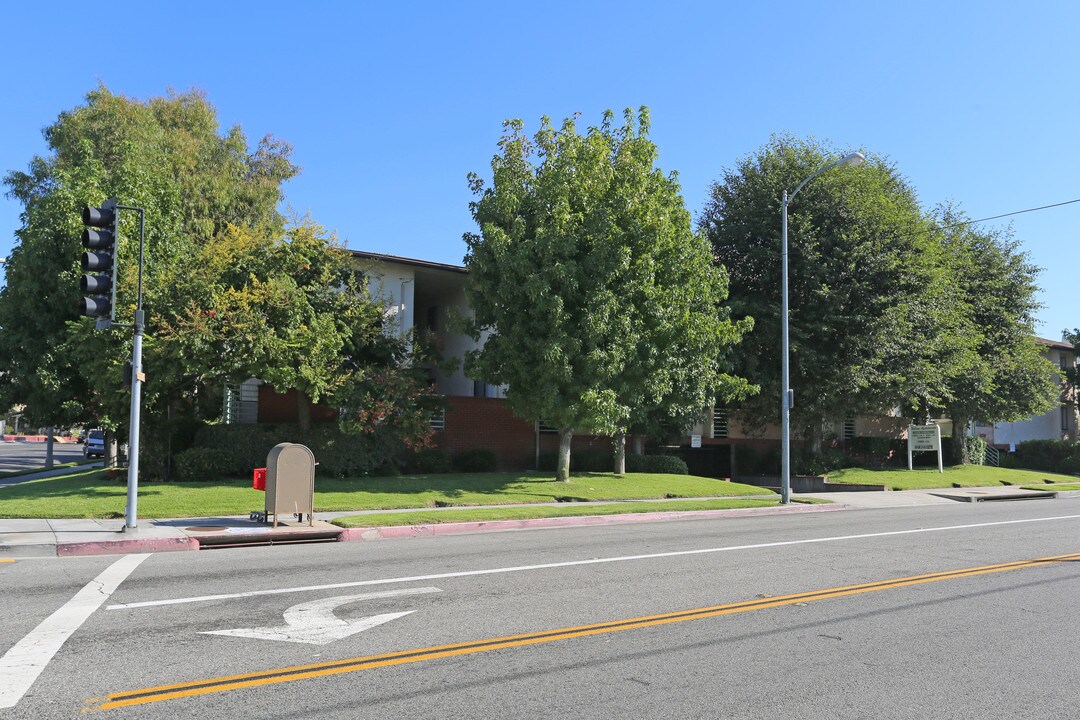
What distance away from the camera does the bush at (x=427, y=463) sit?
24.9 m

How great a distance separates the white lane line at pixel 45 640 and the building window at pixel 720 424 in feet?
92.6

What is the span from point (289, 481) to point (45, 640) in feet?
25.8

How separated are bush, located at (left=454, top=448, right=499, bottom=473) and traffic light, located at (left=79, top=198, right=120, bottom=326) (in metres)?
15.0

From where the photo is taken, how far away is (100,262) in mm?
12109

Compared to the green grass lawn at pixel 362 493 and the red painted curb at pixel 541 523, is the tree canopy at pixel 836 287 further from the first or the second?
the red painted curb at pixel 541 523

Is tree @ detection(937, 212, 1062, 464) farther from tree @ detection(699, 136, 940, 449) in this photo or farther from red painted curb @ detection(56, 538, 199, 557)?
red painted curb @ detection(56, 538, 199, 557)

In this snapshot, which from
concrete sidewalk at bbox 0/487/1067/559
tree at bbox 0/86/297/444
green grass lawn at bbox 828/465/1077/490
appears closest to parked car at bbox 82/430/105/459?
tree at bbox 0/86/297/444

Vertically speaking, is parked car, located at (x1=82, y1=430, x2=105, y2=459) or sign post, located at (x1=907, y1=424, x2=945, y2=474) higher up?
sign post, located at (x1=907, y1=424, x2=945, y2=474)

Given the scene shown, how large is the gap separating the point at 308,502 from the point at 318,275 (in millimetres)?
9113

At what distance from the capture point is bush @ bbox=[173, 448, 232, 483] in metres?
20.6

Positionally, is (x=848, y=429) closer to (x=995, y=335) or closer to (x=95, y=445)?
(x=995, y=335)

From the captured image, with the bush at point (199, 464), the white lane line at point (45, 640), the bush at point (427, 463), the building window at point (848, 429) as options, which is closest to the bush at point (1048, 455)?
the building window at point (848, 429)

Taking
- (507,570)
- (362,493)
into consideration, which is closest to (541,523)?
(362,493)

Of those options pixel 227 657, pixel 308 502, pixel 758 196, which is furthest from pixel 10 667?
pixel 758 196
